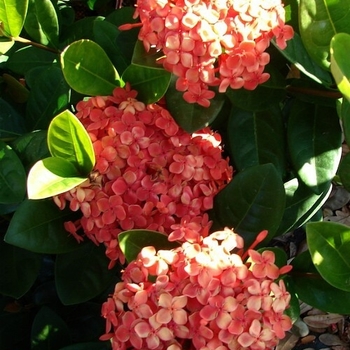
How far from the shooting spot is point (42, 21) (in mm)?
1628

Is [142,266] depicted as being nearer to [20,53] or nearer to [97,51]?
[97,51]

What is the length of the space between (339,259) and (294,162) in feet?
0.91

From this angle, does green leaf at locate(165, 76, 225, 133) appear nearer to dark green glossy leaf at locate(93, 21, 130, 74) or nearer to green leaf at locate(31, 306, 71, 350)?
dark green glossy leaf at locate(93, 21, 130, 74)

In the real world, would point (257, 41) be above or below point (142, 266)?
above

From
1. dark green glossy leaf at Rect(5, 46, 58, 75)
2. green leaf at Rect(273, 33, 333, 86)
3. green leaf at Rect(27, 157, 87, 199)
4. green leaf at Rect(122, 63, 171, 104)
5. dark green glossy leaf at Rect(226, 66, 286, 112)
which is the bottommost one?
dark green glossy leaf at Rect(5, 46, 58, 75)

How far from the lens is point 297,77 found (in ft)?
4.77

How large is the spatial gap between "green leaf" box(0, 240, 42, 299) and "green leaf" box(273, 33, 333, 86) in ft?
2.68

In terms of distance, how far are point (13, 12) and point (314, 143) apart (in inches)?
29.4

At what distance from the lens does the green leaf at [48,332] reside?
1.55 m

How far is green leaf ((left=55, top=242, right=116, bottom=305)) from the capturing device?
143 cm

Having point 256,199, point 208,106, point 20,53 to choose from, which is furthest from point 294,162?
point 20,53

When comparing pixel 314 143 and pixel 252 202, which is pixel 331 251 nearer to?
pixel 252 202

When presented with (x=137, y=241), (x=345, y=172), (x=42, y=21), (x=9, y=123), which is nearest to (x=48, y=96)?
(x=9, y=123)

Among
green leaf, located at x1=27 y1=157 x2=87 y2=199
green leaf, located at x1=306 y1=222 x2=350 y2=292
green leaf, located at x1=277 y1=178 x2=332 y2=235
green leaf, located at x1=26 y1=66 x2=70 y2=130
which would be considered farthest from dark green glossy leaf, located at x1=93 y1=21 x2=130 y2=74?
green leaf, located at x1=306 y1=222 x2=350 y2=292
